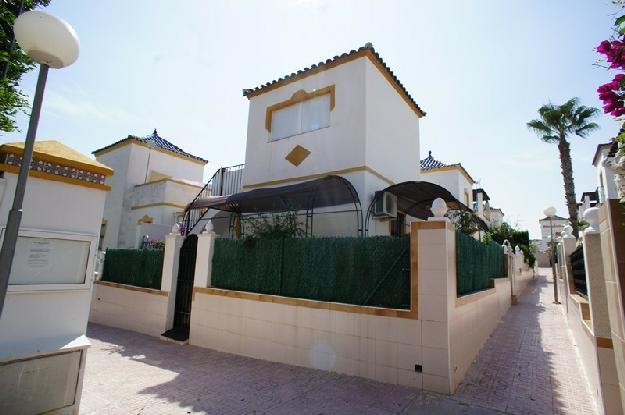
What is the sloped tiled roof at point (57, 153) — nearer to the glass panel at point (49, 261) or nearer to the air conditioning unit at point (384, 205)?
the glass panel at point (49, 261)

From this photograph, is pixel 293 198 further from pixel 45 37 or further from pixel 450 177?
pixel 450 177

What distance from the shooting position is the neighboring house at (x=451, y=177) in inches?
720

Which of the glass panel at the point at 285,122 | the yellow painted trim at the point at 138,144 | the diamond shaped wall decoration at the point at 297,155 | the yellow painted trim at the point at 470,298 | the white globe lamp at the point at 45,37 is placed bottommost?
the yellow painted trim at the point at 470,298

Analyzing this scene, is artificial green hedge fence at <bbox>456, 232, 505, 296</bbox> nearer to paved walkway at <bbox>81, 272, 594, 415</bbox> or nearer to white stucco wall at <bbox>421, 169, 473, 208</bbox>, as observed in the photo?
paved walkway at <bbox>81, 272, 594, 415</bbox>

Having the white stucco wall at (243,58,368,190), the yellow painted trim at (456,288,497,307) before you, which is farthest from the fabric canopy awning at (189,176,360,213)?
the yellow painted trim at (456,288,497,307)

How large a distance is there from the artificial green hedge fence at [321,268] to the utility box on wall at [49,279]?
3.48m

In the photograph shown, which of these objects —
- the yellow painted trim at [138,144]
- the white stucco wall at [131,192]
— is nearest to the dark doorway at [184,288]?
the white stucco wall at [131,192]

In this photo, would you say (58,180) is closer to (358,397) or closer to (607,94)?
(358,397)

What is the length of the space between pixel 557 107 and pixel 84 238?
23780 mm

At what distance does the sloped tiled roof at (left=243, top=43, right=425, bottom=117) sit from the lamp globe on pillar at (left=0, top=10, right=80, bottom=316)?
8013 mm

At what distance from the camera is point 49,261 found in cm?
400

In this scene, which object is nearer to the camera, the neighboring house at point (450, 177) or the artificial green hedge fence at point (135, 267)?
the artificial green hedge fence at point (135, 267)

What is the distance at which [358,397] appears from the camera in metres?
4.75

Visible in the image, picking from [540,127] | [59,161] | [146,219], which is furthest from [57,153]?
[540,127]
